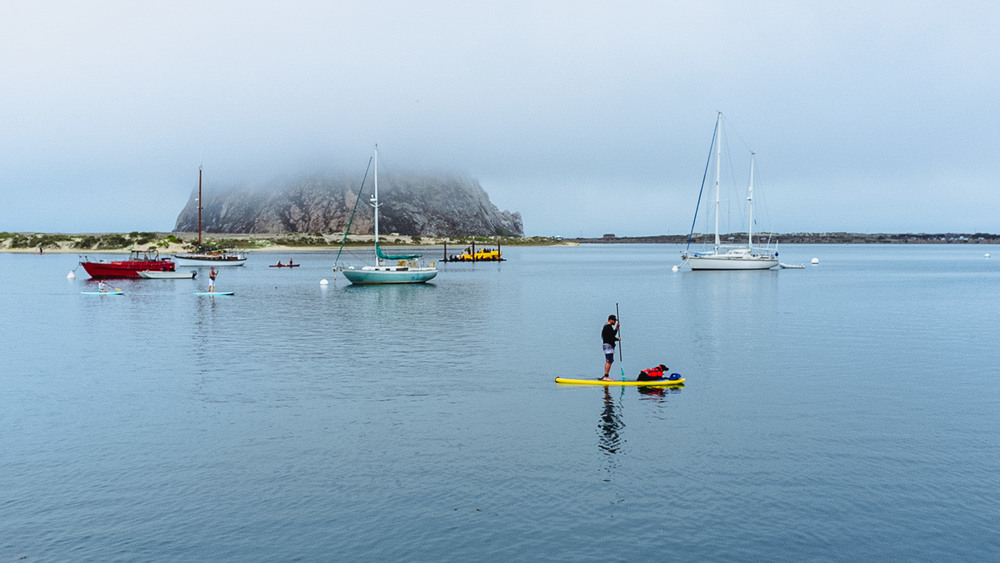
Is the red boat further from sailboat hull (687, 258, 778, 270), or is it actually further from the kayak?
the kayak

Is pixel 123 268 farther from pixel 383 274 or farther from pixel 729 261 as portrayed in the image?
pixel 729 261

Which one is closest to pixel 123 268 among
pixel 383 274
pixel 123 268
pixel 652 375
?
pixel 123 268

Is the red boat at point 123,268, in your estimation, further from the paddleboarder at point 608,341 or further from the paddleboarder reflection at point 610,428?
the paddleboarder reflection at point 610,428

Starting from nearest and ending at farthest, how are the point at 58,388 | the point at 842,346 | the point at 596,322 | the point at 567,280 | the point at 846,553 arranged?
the point at 846,553
the point at 58,388
the point at 842,346
the point at 596,322
the point at 567,280

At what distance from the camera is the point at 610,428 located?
76.3 ft

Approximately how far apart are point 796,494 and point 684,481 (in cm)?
250

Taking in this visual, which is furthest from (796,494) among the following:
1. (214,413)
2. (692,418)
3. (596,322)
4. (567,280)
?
(567,280)

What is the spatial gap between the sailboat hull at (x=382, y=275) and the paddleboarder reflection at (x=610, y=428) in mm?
60764

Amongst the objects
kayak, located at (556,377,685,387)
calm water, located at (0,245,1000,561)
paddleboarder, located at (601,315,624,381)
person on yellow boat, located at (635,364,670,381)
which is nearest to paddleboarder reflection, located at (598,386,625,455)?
calm water, located at (0,245,1000,561)

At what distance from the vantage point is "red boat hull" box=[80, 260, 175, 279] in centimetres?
9488

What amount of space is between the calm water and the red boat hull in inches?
2012

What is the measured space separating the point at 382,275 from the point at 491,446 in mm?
66462

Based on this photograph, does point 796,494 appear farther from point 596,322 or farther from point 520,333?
point 596,322

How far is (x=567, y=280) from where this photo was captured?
339ft
